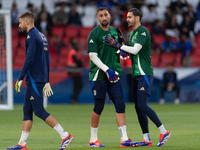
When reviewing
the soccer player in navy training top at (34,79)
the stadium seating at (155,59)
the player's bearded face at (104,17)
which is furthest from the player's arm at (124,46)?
the stadium seating at (155,59)

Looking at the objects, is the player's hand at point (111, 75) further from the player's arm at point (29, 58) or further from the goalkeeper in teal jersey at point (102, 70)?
the player's arm at point (29, 58)

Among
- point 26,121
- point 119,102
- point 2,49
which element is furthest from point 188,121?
point 2,49

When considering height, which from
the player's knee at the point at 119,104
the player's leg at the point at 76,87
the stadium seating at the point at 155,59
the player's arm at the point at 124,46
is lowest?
the player's leg at the point at 76,87

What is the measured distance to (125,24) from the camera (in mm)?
22266

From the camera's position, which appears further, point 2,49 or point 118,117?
point 2,49

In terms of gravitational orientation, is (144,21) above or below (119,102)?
above

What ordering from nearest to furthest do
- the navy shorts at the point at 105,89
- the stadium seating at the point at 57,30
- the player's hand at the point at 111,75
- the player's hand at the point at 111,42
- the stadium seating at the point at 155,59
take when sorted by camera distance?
the player's hand at the point at 111,75 → the player's hand at the point at 111,42 → the navy shorts at the point at 105,89 → the stadium seating at the point at 155,59 → the stadium seating at the point at 57,30

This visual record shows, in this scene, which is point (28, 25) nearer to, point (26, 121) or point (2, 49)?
point (26, 121)

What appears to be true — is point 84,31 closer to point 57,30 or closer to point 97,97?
point 57,30

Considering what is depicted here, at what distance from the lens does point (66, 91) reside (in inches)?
710

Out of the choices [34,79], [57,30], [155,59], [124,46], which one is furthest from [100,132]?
[57,30]

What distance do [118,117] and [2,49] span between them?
945 cm

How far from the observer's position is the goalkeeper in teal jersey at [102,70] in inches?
270

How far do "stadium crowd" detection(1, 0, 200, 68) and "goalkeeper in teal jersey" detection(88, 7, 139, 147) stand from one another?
12.8 metres
